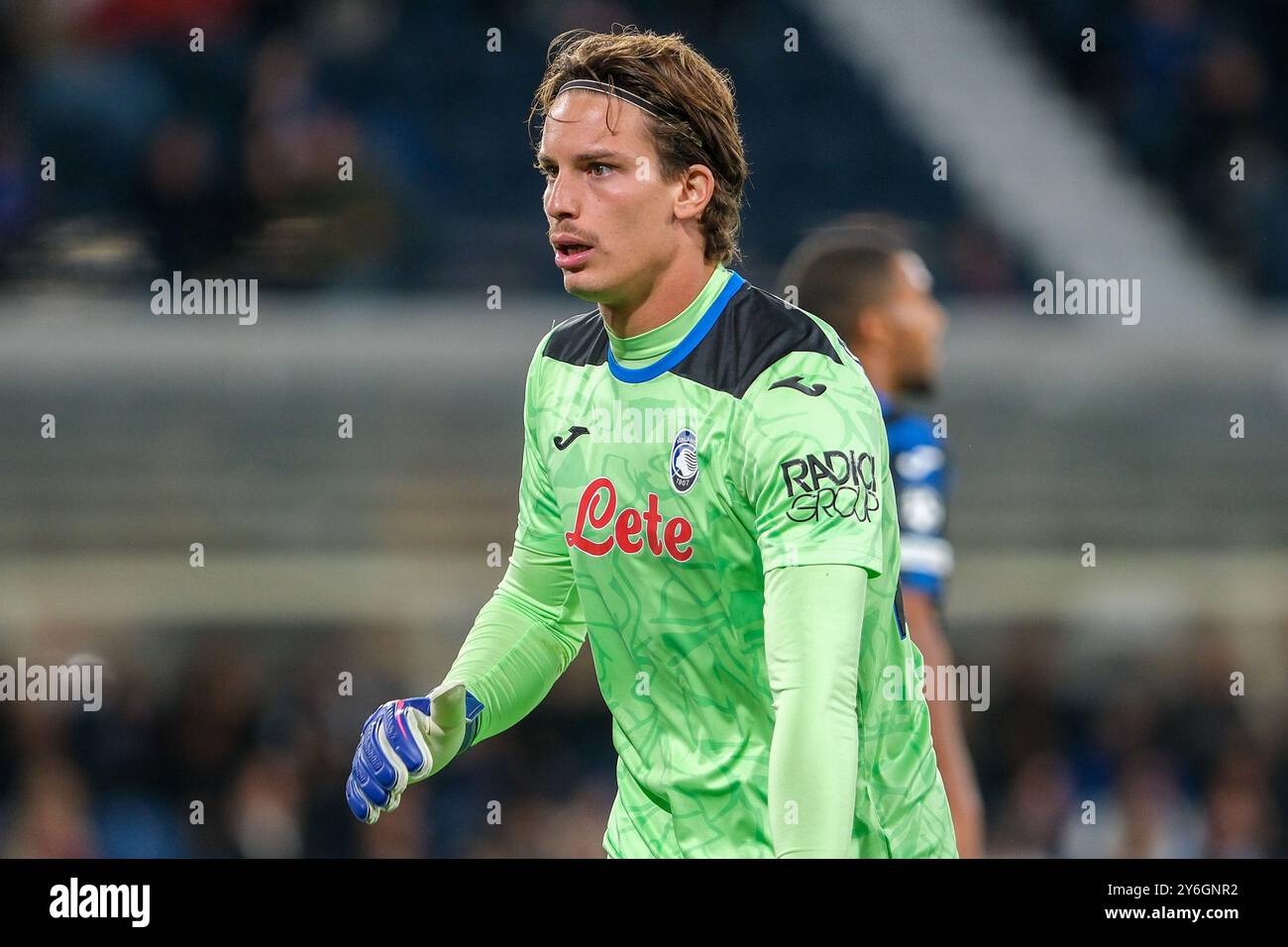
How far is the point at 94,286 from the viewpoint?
7520 mm

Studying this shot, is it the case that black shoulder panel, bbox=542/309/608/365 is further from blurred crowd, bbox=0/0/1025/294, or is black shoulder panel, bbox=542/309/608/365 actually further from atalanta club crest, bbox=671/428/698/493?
blurred crowd, bbox=0/0/1025/294

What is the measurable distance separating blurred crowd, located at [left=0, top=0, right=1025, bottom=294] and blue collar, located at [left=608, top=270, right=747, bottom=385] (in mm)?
4505

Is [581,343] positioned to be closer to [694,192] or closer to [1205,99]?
[694,192]

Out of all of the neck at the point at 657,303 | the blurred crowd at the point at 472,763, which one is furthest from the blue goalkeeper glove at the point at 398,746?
the blurred crowd at the point at 472,763

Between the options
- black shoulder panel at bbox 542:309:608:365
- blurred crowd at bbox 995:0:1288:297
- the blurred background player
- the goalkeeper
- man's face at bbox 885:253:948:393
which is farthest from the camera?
blurred crowd at bbox 995:0:1288:297

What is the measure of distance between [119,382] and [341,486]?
1014 millimetres

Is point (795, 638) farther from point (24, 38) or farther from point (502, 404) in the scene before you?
point (24, 38)

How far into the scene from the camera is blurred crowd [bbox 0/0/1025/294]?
25.1 ft

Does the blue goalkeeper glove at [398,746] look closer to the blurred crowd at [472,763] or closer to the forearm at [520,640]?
the forearm at [520,640]

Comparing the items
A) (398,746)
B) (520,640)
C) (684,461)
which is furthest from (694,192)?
(398,746)

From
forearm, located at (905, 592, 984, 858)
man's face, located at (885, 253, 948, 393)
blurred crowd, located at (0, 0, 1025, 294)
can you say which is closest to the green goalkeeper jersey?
forearm, located at (905, 592, 984, 858)

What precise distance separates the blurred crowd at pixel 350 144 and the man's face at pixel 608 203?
4533mm

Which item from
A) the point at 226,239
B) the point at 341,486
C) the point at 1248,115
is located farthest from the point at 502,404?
the point at 1248,115
